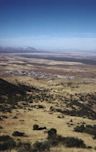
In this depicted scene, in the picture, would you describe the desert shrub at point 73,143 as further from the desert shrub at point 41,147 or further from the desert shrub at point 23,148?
the desert shrub at point 23,148

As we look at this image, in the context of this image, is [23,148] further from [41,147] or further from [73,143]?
[73,143]

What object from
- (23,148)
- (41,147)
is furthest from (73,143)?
(23,148)

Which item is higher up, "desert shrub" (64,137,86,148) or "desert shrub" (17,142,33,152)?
"desert shrub" (17,142,33,152)

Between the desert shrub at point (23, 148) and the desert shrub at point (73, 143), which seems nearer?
the desert shrub at point (23, 148)

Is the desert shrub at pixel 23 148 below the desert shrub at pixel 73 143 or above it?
above

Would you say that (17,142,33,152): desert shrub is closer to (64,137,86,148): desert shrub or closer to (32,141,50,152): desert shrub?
(32,141,50,152): desert shrub

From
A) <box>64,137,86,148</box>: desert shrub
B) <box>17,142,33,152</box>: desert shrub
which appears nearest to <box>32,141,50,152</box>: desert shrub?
<box>17,142,33,152</box>: desert shrub

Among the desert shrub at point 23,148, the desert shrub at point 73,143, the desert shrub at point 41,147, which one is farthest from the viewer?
the desert shrub at point 73,143

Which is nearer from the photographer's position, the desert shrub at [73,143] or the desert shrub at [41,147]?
the desert shrub at [41,147]

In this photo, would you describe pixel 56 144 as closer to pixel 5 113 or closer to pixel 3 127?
pixel 3 127

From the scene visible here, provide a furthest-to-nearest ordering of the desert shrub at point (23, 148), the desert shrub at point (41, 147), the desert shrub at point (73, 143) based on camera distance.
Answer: the desert shrub at point (73, 143), the desert shrub at point (41, 147), the desert shrub at point (23, 148)

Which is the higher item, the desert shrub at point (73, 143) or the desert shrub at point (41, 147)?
the desert shrub at point (41, 147)

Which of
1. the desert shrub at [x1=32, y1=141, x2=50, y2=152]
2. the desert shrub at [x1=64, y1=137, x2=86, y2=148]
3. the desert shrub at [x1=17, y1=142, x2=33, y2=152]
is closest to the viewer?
the desert shrub at [x1=17, y1=142, x2=33, y2=152]

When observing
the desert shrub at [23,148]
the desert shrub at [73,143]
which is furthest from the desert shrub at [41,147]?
the desert shrub at [73,143]
